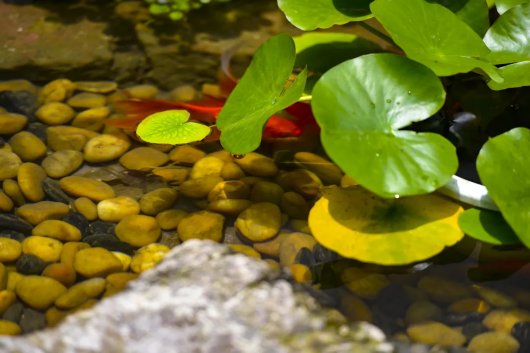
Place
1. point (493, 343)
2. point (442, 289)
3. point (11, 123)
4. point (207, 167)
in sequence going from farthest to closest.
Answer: point (11, 123), point (207, 167), point (442, 289), point (493, 343)

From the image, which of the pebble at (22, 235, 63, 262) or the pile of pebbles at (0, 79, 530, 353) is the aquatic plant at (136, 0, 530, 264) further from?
the pebble at (22, 235, 63, 262)

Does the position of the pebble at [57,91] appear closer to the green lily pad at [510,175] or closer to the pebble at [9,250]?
the pebble at [9,250]

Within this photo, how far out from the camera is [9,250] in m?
1.50

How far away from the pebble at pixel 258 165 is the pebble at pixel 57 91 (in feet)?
1.94

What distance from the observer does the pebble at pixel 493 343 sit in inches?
51.3

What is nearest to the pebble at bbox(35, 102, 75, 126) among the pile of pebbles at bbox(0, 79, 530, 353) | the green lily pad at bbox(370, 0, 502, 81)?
the pile of pebbles at bbox(0, 79, 530, 353)

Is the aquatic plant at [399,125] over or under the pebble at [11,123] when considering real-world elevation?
over

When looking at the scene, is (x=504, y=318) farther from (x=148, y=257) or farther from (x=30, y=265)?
(x=30, y=265)

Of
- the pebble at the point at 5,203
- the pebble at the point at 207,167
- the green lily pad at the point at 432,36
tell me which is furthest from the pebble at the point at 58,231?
the green lily pad at the point at 432,36

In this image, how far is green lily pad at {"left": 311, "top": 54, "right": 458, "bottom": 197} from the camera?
4.54ft

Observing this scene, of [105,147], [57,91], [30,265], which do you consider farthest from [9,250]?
[57,91]

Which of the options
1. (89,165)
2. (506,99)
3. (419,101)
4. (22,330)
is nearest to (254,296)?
(22,330)

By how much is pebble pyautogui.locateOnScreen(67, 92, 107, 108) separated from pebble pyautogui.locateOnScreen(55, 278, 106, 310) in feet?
2.32

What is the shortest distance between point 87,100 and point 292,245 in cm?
83
